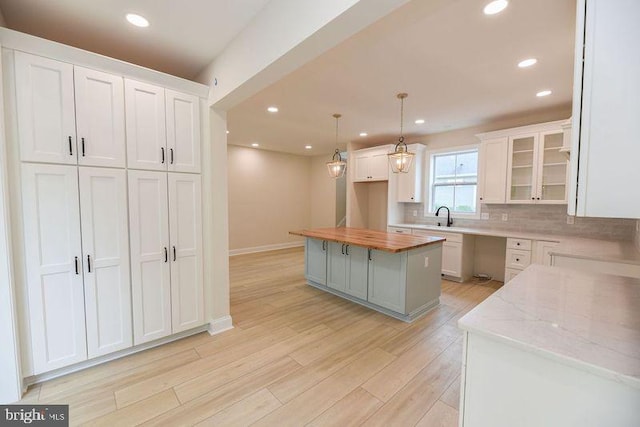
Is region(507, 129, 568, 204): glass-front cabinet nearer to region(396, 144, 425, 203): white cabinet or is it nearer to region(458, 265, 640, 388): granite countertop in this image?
region(396, 144, 425, 203): white cabinet

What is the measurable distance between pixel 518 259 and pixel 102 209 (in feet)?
16.4

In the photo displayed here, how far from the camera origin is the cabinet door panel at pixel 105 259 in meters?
2.13

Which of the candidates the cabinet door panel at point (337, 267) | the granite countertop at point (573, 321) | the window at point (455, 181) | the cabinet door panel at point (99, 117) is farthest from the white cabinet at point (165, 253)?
the window at point (455, 181)

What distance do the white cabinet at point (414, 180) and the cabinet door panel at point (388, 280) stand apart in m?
2.42

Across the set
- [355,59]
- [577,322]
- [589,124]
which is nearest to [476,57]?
[355,59]

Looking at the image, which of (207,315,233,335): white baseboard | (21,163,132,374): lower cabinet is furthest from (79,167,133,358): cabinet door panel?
(207,315,233,335): white baseboard

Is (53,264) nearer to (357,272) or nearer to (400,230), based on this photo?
(357,272)

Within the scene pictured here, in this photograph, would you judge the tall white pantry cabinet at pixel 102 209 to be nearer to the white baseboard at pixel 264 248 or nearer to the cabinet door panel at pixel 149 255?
the cabinet door panel at pixel 149 255

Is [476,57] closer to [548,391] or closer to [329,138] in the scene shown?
[548,391]

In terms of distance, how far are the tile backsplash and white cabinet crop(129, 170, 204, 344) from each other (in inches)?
178

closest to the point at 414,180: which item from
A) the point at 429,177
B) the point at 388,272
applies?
the point at 429,177

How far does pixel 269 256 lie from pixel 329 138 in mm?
3167

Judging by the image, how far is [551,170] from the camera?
398cm

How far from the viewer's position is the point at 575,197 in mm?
965
